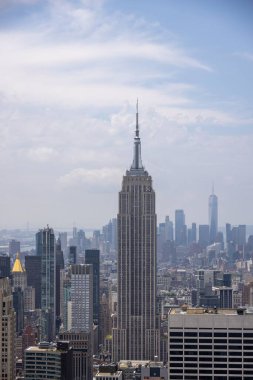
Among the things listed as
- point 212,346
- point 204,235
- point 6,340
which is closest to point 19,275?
point 204,235

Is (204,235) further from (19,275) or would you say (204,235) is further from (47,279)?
(47,279)

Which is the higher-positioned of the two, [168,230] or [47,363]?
[168,230]

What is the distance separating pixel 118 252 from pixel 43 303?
1815mm

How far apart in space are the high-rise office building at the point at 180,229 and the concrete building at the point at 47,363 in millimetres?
2026

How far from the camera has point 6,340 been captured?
26.8 ft

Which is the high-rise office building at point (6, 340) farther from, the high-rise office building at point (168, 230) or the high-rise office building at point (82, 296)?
the high-rise office building at point (168, 230)

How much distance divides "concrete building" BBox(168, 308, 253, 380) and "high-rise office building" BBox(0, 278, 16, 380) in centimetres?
237

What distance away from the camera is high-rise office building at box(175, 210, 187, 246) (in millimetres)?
10062

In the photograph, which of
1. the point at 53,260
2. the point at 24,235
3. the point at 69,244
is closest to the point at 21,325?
the point at 24,235

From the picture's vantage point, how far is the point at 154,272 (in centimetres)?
1473

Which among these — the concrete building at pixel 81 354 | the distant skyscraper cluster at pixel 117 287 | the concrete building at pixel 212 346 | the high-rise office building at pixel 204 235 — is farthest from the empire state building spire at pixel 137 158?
the concrete building at pixel 212 346

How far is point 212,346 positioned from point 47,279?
8155mm

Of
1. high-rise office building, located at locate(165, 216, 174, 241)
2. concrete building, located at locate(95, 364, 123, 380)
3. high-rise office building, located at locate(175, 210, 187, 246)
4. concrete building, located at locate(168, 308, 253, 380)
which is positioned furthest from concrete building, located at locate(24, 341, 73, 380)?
high-rise office building, located at locate(165, 216, 174, 241)

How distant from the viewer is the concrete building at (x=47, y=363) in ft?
27.0
